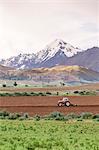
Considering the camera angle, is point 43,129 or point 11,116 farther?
point 11,116

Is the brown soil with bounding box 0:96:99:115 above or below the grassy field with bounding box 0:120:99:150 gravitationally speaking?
above

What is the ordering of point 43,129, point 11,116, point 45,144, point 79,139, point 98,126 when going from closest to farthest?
1. point 45,144
2. point 79,139
3. point 43,129
4. point 98,126
5. point 11,116

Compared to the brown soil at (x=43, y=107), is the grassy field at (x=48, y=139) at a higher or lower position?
lower

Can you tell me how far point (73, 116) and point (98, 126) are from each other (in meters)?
7.45

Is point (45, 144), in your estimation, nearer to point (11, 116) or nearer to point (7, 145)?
point (7, 145)

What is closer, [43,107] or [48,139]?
[48,139]

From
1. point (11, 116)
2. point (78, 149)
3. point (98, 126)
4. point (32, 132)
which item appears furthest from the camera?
point (11, 116)

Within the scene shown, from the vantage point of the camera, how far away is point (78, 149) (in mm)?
17984

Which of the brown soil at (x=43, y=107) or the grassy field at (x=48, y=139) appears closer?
the grassy field at (x=48, y=139)

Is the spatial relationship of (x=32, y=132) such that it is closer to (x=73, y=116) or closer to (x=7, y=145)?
(x=7, y=145)

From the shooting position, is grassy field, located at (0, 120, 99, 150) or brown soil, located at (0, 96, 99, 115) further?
brown soil, located at (0, 96, 99, 115)

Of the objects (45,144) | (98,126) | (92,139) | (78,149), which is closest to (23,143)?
(45,144)

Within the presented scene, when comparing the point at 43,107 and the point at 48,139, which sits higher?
the point at 43,107

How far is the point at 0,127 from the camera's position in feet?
91.0
